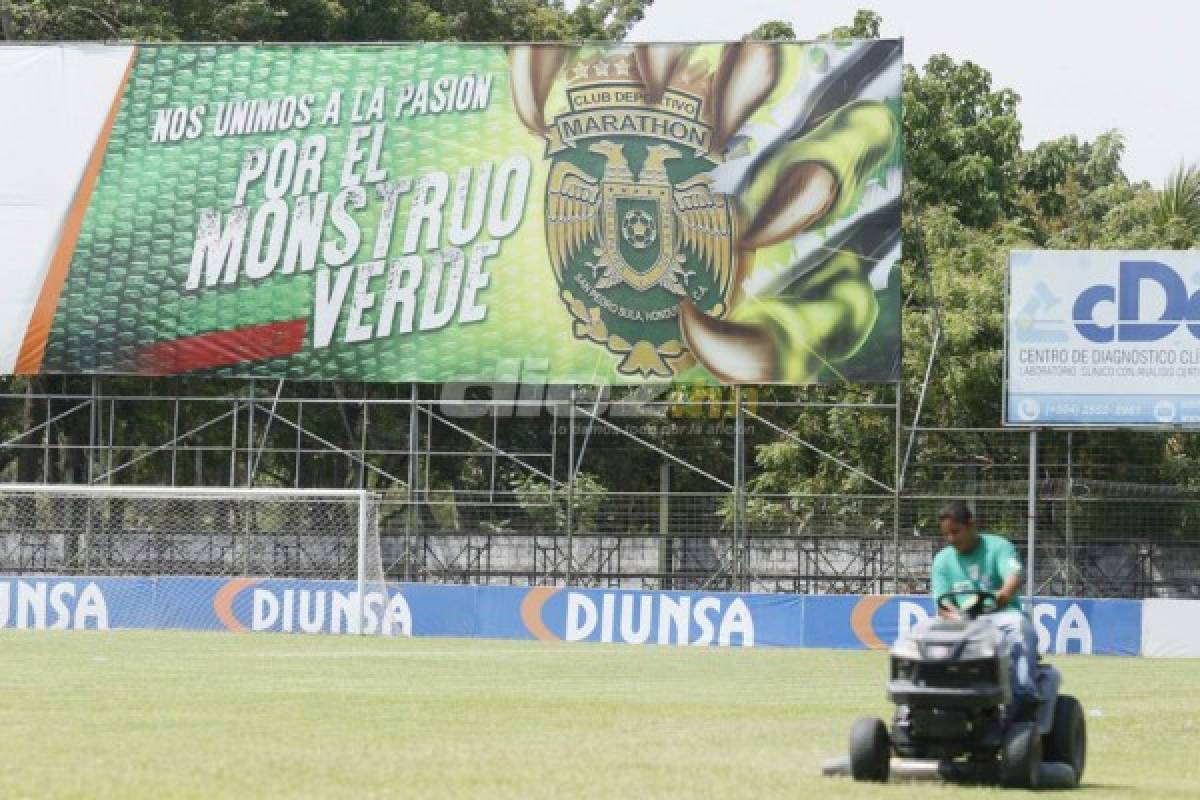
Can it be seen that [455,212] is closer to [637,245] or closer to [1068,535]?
[637,245]

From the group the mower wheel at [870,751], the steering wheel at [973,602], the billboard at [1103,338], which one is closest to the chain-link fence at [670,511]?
the billboard at [1103,338]

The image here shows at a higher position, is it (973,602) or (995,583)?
(995,583)

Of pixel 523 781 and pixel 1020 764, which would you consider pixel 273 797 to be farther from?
pixel 1020 764

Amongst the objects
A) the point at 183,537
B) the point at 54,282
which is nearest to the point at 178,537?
the point at 183,537

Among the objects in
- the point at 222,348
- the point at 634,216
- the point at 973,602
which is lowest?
the point at 973,602

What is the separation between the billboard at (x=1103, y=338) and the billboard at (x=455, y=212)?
208 cm

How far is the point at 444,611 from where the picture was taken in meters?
35.5

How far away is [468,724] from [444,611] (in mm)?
19089

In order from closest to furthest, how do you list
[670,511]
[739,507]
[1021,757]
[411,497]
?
1. [1021,757]
2. [739,507]
3. [411,497]
4. [670,511]

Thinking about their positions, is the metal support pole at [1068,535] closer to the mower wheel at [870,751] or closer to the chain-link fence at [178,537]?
the chain-link fence at [178,537]

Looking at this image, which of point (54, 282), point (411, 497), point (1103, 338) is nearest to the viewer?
point (1103, 338)

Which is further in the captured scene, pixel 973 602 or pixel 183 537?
pixel 183 537

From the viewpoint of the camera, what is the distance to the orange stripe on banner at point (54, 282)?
37.6 m

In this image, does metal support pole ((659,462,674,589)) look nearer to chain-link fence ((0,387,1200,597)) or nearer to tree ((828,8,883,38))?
chain-link fence ((0,387,1200,597))
